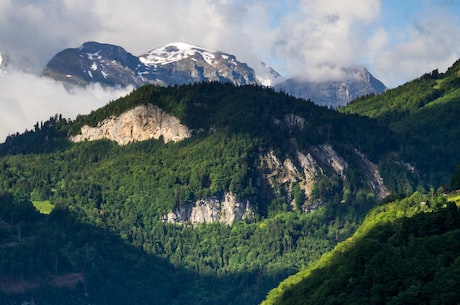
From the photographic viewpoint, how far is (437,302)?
19900cm
